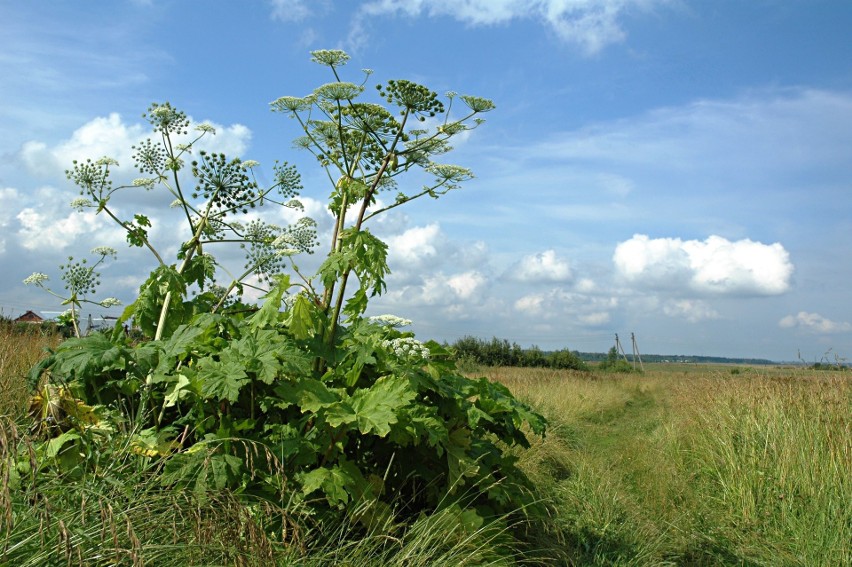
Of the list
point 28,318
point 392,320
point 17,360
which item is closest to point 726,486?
point 392,320

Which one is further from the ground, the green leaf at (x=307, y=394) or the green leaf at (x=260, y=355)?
the green leaf at (x=260, y=355)

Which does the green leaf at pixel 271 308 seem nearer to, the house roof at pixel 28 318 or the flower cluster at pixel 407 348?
→ the flower cluster at pixel 407 348

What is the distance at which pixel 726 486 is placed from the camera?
23.8ft

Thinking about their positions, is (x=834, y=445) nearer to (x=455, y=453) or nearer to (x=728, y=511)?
(x=728, y=511)

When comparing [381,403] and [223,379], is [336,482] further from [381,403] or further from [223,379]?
[223,379]

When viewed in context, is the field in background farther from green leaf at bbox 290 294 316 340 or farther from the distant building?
the distant building

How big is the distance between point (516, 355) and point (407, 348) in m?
37.6

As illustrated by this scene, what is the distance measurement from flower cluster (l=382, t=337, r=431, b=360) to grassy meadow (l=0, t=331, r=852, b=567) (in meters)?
0.91

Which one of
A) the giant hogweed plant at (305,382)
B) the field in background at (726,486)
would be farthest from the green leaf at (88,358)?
the field in background at (726,486)

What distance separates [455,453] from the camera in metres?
3.90

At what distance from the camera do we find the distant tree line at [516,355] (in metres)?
39.8

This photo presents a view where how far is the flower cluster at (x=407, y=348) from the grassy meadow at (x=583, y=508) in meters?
0.91

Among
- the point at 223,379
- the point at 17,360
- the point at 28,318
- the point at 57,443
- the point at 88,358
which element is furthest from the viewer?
the point at 28,318

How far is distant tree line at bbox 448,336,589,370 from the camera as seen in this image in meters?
39.8
